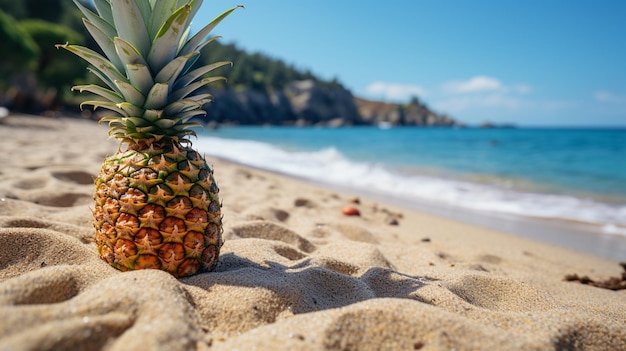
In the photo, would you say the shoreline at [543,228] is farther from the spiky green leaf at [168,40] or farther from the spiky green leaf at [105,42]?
the spiky green leaf at [105,42]

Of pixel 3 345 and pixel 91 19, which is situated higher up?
pixel 91 19

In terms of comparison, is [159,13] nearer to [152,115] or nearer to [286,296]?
[152,115]

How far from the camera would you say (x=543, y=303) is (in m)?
2.44

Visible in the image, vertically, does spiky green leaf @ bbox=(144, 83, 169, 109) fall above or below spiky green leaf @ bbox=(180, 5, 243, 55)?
below

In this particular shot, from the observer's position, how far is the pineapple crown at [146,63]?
2.09 metres

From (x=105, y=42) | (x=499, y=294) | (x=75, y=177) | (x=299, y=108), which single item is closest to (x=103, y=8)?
(x=105, y=42)

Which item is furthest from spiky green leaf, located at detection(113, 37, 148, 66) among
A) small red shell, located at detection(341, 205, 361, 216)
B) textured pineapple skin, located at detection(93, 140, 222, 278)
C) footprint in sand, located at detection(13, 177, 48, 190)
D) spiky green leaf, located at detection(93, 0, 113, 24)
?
small red shell, located at detection(341, 205, 361, 216)

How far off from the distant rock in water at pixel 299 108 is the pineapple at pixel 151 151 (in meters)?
63.7

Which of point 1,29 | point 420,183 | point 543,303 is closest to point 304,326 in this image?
point 543,303

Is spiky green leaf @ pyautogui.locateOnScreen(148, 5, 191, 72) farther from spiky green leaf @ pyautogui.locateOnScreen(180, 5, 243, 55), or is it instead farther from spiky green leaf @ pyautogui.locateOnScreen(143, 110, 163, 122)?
spiky green leaf @ pyautogui.locateOnScreen(143, 110, 163, 122)

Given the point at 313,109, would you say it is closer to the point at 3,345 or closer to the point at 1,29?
the point at 1,29

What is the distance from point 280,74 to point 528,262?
301 ft

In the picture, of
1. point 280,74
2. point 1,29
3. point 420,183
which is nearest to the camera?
point 420,183

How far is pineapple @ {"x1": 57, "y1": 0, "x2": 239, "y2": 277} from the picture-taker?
2102mm
